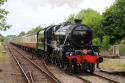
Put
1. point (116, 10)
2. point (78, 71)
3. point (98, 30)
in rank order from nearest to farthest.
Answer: point (78, 71) < point (116, 10) < point (98, 30)

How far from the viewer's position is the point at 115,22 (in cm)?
5125

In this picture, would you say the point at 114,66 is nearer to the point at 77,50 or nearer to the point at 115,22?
the point at 77,50

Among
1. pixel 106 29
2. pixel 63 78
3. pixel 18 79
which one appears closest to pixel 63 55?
pixel 63 78

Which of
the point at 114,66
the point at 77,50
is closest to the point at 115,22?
the point at 114,66

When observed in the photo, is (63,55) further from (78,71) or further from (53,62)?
(53,62)

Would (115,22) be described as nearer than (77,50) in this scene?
No

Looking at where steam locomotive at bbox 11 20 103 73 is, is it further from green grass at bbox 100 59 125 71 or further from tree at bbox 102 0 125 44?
tree at bbox 102 0 125 44

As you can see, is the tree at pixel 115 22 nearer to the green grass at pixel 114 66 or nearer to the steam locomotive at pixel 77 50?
the green grass at pixel 114 66

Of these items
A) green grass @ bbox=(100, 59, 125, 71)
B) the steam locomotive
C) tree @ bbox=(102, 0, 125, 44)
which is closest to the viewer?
the steam locomotive

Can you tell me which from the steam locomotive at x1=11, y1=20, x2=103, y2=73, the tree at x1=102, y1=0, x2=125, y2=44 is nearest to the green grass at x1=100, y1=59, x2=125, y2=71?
the steam locomotive at x1=11, y1=20, x2=103, y2=73

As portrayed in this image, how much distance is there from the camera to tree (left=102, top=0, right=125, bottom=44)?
4916 centimetres

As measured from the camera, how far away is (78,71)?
2250 centimetres

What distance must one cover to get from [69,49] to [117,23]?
101 ft

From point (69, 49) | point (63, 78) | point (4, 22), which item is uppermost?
point (4, 22)
